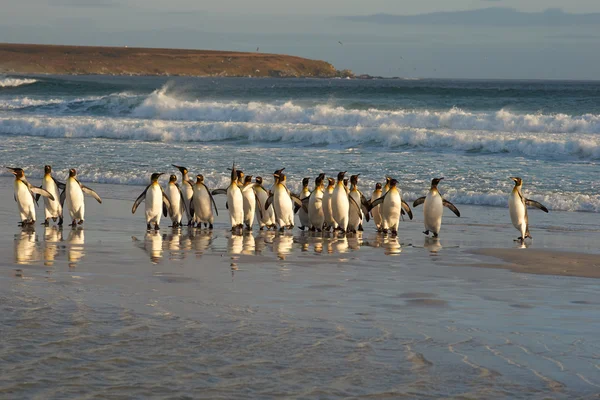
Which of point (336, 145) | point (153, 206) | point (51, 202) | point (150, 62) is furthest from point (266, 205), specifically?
point (150, 62)

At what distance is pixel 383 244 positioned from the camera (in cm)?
1152

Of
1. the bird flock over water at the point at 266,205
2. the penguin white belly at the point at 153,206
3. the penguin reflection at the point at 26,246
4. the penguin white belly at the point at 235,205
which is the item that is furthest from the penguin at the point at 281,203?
the penguin reflection at the point at 26,246

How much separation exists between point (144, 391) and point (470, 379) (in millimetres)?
1778

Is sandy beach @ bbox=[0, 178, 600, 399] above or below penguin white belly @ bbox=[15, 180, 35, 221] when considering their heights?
below

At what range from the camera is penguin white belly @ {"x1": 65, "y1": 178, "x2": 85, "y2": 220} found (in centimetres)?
1280

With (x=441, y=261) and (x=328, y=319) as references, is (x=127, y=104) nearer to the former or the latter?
(x=441, y=261)

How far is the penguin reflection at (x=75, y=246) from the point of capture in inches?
372

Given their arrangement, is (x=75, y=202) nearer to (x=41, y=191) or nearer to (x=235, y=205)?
(x=41, y=191)

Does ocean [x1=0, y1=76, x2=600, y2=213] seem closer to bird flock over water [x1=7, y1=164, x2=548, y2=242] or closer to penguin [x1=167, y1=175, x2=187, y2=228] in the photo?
bird flock over water [x1=7, y1=164, x2=548, y2=242]

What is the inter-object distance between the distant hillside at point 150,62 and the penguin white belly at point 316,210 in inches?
5311

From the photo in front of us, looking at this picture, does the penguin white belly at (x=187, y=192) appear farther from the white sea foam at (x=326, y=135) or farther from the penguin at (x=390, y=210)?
the white sea foam at (x=326, y=135)

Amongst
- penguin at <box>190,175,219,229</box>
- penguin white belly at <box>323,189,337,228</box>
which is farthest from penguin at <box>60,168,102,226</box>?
penguin white belly at <box>323,189,337,228</box>

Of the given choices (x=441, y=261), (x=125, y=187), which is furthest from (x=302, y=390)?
(x=125, y=187)

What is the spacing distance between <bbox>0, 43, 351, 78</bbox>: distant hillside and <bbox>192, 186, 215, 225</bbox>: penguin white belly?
5291 inches
